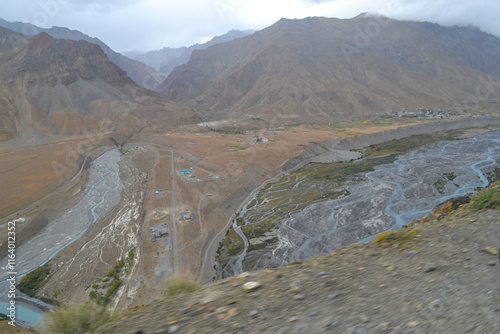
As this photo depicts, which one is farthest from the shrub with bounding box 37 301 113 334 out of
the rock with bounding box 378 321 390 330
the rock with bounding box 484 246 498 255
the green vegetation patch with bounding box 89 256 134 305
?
the green vegetation patch with bounding box 89 256 134 305

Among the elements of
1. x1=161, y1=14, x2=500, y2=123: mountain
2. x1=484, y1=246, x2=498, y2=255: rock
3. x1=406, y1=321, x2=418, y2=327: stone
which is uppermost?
x1=161, y1=14, x2=500, y2=123: mountain

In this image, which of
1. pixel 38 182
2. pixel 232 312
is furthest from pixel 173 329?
pixel 38 182

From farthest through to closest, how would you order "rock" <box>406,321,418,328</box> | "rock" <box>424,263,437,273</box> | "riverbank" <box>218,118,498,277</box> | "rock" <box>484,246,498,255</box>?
"riverbank" <box>218,118,498,277</box>, "rock" <box>484,246,498,255</box>, "rock" <box>424,263,437,273</box>, "rock" <box>406,321,418,328</box>

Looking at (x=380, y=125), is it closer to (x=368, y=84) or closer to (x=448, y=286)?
(x=368, y=84)

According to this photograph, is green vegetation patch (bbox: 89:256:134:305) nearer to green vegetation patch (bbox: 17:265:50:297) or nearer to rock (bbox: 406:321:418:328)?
green vegetation patch (bbox: 17:265:50:297)

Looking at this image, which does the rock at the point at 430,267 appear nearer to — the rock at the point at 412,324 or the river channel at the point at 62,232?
the rock at the point at 412,324

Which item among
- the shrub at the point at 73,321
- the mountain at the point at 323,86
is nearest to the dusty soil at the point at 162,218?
the shrub at the point at 73,321
